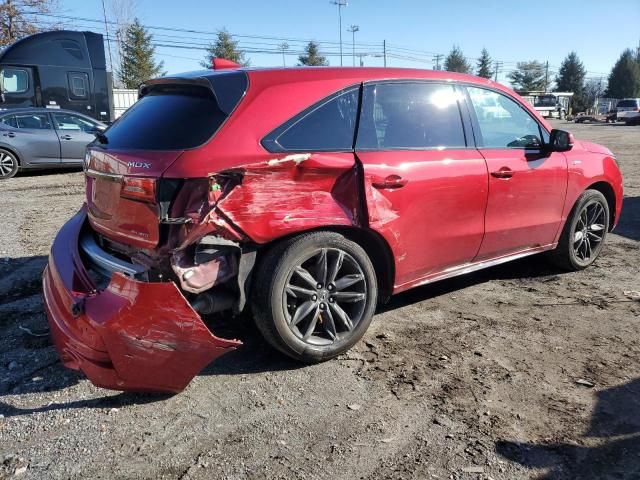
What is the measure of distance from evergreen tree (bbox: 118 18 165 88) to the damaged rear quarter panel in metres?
47.5

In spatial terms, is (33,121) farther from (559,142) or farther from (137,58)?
(137,58)

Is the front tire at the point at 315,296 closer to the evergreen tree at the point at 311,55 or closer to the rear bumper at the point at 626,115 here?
the rear bumper at the point at 626,115

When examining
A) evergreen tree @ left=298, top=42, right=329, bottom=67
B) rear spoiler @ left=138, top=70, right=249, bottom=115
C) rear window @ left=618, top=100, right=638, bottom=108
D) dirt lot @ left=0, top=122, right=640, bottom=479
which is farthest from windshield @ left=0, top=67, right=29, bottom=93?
evergreen tree @ left=298, top=42, right=329, bottom=67

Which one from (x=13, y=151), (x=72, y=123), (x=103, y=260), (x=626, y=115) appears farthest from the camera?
(x=626, y=115)

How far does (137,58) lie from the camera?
47.7m

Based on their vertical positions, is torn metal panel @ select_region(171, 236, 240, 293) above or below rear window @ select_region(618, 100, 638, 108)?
below

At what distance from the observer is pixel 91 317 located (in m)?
2.80

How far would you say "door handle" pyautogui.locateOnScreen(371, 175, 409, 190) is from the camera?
3.44 meters

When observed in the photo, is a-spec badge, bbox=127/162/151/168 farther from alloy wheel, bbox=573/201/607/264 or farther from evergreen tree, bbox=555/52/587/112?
evergreen tree, bbox=555/52/587/112

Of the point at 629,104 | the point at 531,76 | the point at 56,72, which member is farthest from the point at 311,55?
the point at 56,72

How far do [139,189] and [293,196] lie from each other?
2.80ft

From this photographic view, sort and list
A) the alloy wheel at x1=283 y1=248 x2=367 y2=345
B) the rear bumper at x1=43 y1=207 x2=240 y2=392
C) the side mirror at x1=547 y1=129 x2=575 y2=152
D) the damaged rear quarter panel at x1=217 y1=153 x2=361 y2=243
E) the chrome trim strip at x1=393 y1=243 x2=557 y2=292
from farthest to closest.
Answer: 1. the side mirror at x1=547 y1=129 x2=575 y2=152
2. the chrome trim strip at x1=393 y1=243 x2=557 y2=292
3. the alloy wheel at x1=283 y1=248 x2=367 y2=345
4. the damaged rear quarter panel at x1=217 y1=153 x2=361 y2=243
5. the rear bumper at x1=43 y1=207 x2=240 y2=392

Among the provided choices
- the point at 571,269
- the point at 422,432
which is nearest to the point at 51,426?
the point at 422,432

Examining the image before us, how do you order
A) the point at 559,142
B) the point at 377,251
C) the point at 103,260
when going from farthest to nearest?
the point at 559,142 → the point at 377,251 → the point at 103,260
